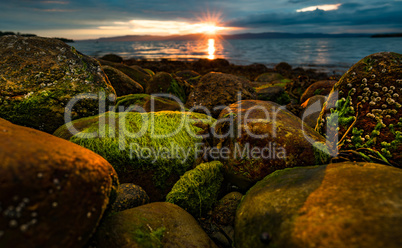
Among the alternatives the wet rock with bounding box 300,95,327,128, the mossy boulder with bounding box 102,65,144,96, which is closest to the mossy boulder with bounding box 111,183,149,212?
the wet rock with bounding box 300,95,327,128

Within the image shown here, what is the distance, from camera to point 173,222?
7.55 feet

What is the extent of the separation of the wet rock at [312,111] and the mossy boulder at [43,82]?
470 centimetres

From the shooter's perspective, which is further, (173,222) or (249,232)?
(173,222)

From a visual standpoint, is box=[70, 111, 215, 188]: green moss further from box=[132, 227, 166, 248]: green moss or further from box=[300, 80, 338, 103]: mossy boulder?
box=[300, 80, 338, 103]: mossy boulder

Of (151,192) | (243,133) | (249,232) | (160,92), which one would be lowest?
(151,192)

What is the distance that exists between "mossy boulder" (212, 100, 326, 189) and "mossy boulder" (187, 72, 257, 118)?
2.00 meters

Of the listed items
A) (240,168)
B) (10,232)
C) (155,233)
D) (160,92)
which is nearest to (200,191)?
(240,168)

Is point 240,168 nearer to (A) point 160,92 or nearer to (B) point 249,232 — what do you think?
(B) point 249,232

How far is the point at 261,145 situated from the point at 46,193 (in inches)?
98.4

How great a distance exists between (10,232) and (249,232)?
1786 millimetres

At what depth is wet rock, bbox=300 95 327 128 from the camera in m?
4.93

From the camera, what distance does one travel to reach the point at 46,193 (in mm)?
1448

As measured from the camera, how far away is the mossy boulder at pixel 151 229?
1870 mm

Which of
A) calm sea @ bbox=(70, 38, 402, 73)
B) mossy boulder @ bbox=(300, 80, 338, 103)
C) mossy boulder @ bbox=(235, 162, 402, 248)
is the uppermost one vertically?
calm sea @ bbox=(70, 38, 402, 73)
